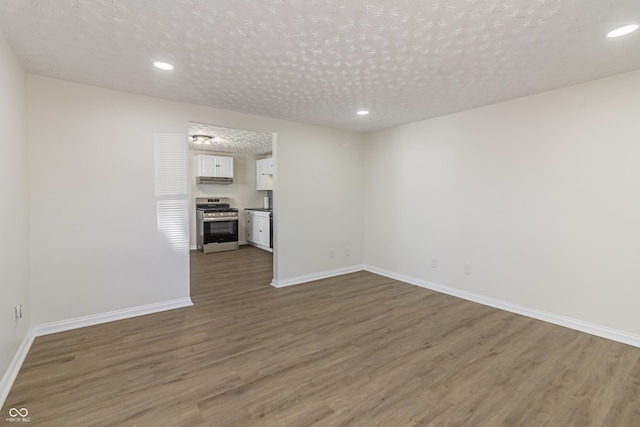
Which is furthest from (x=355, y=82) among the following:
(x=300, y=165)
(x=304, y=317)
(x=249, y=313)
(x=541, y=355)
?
(x=541, y=355)

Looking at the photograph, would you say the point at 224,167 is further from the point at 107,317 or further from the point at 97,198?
the point at 107,317

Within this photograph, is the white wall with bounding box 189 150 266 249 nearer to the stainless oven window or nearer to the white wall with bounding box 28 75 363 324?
the stainless oven window

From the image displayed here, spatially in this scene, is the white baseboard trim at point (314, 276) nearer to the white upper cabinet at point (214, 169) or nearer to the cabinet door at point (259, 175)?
the cabinet door at point (259, 175)

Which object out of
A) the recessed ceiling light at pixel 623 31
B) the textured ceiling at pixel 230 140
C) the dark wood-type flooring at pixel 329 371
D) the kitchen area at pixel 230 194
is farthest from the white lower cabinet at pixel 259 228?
the recessed ceiling light at pixel 623 31

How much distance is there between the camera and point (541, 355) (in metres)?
2.49

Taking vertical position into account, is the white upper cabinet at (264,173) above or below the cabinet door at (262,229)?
above

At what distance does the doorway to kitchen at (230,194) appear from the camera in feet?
22.5

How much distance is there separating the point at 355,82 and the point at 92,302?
3.47m

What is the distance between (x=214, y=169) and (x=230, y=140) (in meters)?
1.44

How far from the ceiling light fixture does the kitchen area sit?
21mm

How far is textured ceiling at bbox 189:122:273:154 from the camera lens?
5.15m

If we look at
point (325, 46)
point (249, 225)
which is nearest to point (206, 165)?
point (249, 225)

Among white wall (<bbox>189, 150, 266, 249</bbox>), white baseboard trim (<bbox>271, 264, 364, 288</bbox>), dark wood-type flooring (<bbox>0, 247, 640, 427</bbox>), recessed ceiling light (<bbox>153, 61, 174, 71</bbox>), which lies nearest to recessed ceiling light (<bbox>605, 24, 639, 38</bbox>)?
dark wood-type flooring (<bbox>0, 247, 640, 427</bbox>)

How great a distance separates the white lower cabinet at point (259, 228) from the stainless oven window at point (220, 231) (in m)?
0.47
